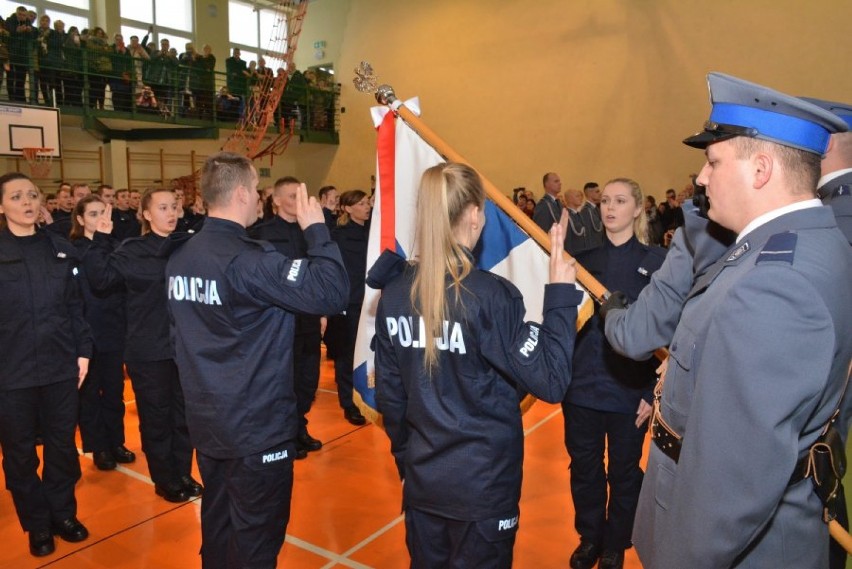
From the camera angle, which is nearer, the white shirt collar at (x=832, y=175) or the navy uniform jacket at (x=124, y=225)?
the white shirt collar at (x=832, y=175)

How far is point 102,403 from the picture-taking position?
4.80m

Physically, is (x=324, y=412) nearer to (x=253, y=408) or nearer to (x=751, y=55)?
(x=253, y=408)

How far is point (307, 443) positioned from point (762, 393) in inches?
169

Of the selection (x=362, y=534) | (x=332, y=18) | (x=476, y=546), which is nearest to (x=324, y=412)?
(x=362, y=534)

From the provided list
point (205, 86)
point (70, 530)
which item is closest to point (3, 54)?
point (205, 86)

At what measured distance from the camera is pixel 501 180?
52.1 ft

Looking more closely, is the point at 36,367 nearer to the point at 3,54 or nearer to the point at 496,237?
the point at 496,237

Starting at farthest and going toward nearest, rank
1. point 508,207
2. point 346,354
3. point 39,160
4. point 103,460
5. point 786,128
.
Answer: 1. point 39,160
2. point 346,354
3. point 103,460
4. point 508,207
5. point 786,128

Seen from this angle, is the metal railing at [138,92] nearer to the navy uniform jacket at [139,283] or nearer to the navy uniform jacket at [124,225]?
the navy uniform jacket at [124,225]

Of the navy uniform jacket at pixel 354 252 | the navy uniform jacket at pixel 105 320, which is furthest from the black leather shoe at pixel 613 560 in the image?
the navy uniform jacket at pixel 105 320

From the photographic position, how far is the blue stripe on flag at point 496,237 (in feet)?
9.77

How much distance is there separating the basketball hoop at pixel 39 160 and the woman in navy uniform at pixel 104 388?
28.4 feet

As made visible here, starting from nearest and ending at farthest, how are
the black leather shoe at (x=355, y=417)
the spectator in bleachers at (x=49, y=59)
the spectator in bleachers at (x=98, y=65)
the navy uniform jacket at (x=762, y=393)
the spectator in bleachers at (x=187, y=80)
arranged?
the navy uniform jacket at (x=762, y=393) < the black leather shoe at (x=355, y=417) < the spectator in bleachers at (x=49, y=59) < the spectator in bleachers at (x=98, y=65) < the spectator in bleachers at (x=187, y=80)

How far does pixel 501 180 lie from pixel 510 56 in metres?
3.01
